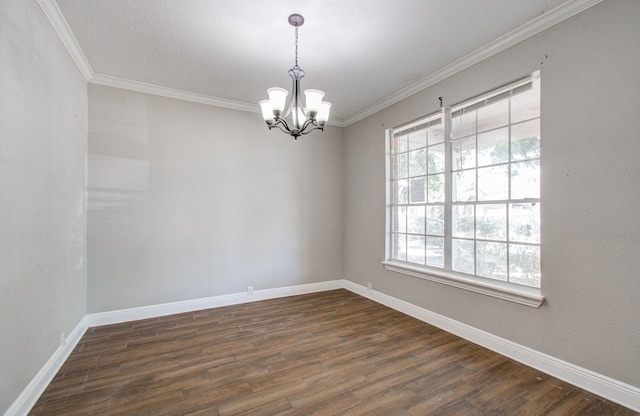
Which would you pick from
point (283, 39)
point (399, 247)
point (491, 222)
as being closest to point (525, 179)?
point (491, 222)

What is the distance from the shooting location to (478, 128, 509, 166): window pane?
110 inches

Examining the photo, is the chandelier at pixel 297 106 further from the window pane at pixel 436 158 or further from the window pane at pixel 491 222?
the window pane at pixel 491 222

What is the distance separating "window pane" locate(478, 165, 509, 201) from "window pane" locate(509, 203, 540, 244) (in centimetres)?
17

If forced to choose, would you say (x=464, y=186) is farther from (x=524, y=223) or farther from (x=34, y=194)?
(x=34, y=194)

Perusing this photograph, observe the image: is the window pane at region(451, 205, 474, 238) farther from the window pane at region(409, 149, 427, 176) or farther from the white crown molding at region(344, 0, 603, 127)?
the white crown molding at region(344, 0, 603, 127)

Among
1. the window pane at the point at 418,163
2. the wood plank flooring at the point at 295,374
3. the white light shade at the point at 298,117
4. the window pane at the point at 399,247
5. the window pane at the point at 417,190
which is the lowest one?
the wood plank flooring at the point at 295,374

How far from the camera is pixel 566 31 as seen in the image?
232cm

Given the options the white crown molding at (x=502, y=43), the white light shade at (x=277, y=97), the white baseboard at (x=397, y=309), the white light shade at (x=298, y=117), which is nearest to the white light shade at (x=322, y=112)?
the white light shade at (x=298, y=117)

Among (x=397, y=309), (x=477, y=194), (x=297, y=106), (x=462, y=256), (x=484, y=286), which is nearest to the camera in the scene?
(x=297, y=106)

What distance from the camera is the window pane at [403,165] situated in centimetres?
400

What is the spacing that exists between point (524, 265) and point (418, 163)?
1.73m

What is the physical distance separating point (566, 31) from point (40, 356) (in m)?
4.86

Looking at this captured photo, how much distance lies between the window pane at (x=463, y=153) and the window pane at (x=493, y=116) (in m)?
0.17

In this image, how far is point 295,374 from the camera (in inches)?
94.0
